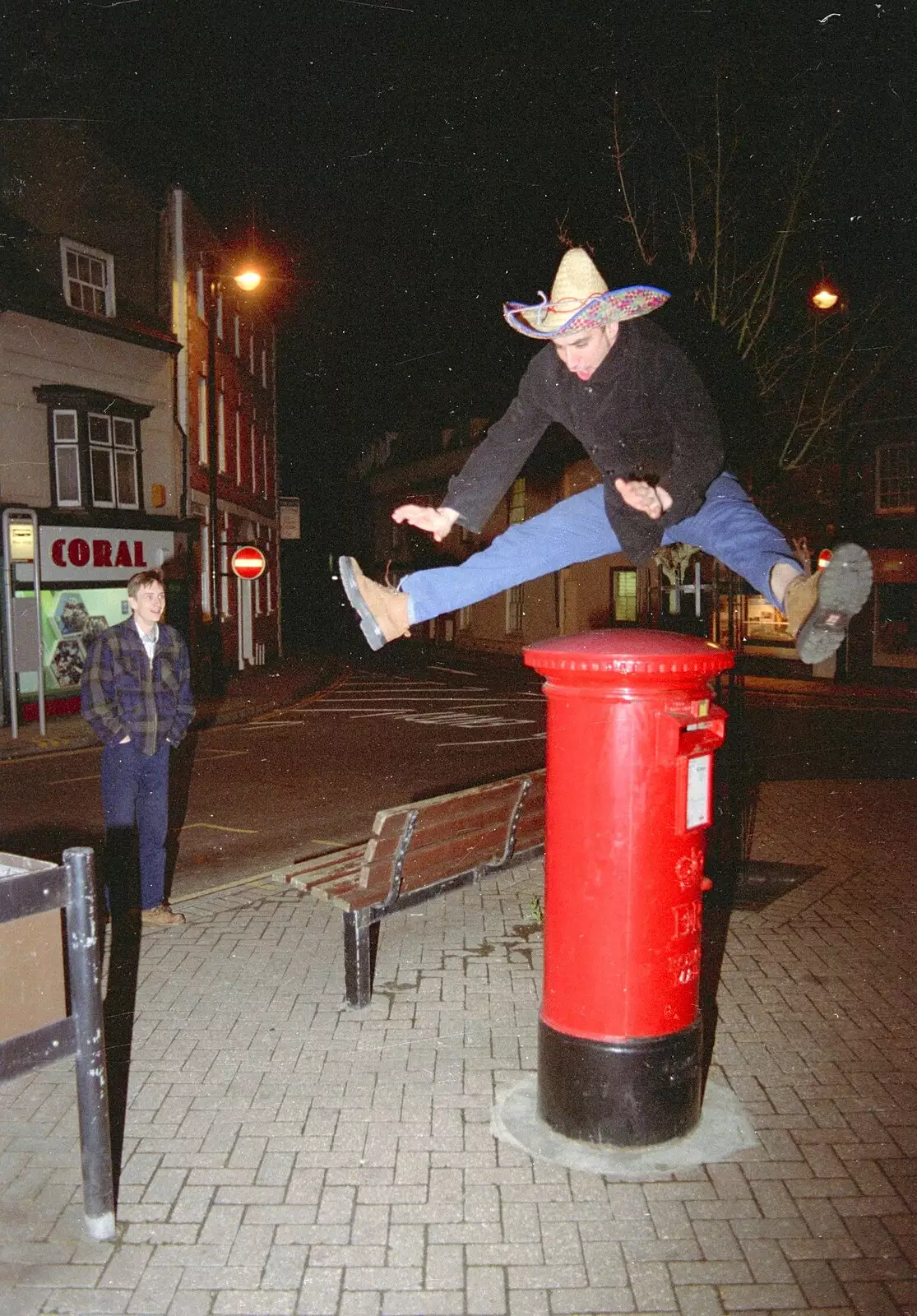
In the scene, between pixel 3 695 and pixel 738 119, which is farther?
pixel 3 695

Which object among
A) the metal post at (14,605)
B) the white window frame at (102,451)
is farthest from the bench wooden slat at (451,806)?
the white window frame at (102,451)

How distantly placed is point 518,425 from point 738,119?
9399 millimetres

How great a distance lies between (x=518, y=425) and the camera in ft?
11.3

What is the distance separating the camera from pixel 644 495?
2904 mm

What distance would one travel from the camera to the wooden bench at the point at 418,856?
482 centimetres

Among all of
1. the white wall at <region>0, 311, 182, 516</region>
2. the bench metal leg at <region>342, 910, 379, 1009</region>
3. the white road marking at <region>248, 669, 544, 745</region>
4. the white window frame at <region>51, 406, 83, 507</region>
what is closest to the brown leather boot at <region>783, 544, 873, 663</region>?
the bench metal leg at <region>342, 910, 379, 1009</region>

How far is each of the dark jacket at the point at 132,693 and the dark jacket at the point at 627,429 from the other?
326 cm

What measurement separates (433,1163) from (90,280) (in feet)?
63.2

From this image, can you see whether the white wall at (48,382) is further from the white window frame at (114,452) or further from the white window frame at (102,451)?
the white window frame at (102,451)

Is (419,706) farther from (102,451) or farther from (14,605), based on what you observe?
(102,451)

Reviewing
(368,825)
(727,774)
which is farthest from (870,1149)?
(368,825)

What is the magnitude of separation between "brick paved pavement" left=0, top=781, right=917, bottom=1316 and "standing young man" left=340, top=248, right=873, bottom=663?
1.88 metres

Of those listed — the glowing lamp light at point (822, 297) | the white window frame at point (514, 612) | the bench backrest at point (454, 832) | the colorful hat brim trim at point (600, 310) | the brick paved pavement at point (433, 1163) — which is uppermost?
the glowing lamp light at point (822, 297)

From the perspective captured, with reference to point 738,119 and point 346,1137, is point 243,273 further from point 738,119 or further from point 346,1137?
point 346,1137
